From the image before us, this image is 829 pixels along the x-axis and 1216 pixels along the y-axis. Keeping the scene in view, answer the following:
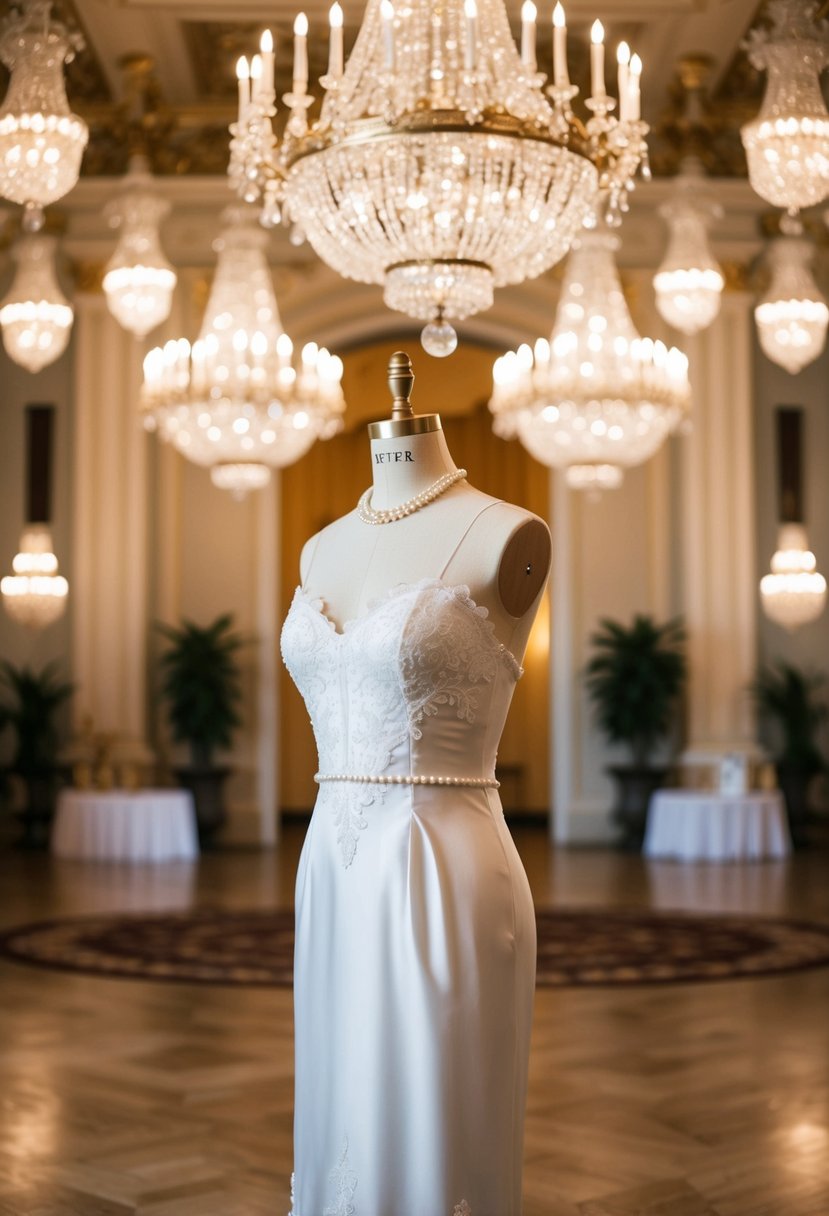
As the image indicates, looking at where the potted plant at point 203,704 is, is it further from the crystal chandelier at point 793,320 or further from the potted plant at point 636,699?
the crystal chandelier at point 793,320

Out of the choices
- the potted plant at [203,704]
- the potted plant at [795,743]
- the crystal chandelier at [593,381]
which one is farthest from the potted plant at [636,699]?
the crystal chandelier at [593,381]

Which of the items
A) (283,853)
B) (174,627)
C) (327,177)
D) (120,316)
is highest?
(120,316)

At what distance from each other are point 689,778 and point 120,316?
5.99 meters

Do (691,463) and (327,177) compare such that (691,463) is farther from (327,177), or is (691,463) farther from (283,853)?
(327,177)

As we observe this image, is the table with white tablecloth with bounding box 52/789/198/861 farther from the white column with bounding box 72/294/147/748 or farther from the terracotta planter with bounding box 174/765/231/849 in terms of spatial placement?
the white column with bounding box 72/294/147/748

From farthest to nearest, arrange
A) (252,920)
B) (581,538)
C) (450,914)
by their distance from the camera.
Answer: (581,538), (252,920), (450,914)

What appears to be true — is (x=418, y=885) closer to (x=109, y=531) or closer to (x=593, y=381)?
(x=593, y=381)

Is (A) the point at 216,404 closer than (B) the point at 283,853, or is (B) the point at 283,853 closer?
(A) the point at 216,404

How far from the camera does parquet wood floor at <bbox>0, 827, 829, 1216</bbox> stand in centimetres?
337

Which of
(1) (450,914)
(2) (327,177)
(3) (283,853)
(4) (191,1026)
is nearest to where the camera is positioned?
(1) (450,914)

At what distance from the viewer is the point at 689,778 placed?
12.2 m

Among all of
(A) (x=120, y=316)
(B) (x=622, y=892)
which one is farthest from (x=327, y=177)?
(B) (x=622, y=892)

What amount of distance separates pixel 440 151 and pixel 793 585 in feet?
23.1

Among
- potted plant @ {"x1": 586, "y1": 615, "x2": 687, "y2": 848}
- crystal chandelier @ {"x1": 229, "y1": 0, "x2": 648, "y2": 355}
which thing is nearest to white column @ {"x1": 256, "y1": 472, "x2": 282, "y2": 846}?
potted plant @ {"x1": 586, "y1": 615, "x2": 687, "y2": 848}
